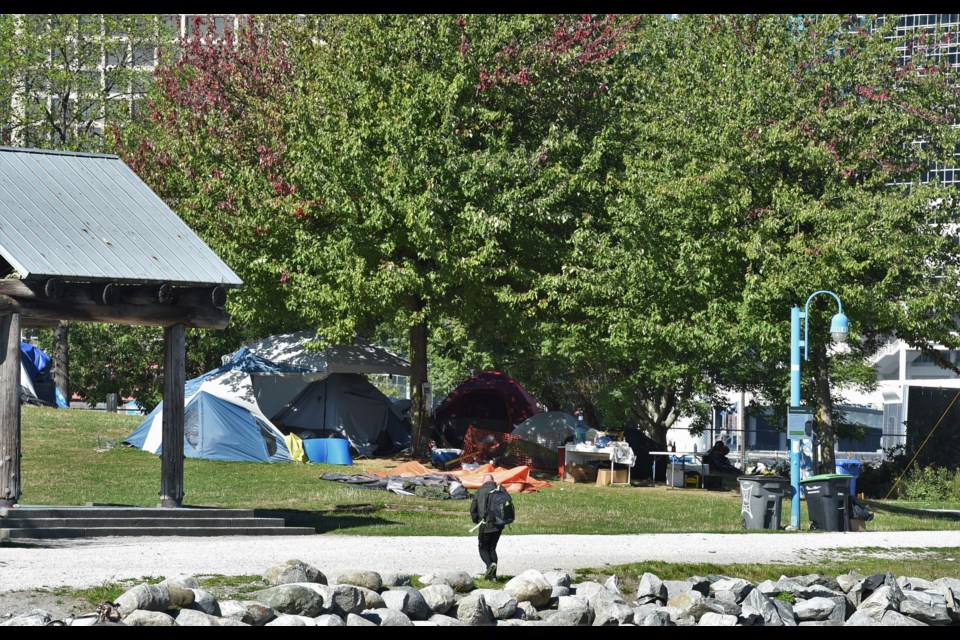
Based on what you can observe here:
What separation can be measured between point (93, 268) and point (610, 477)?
15.1 meters

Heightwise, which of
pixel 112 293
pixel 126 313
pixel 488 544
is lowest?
pixel 488 544

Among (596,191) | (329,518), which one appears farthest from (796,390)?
(596,191)

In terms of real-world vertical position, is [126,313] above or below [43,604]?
above

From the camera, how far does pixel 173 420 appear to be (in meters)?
18.6

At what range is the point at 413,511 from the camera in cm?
2233

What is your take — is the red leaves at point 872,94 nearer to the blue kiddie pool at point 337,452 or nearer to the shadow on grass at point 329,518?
the blue kiddie pool at point 337,452

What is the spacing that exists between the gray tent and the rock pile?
18.5 meters

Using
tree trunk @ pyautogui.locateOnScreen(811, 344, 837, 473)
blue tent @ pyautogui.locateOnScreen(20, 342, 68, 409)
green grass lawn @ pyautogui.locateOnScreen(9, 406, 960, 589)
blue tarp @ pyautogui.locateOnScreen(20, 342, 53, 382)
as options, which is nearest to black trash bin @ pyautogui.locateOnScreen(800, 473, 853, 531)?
green grass lawn @ pyautogui.locateOnScreen(9, 406, 960, 589)

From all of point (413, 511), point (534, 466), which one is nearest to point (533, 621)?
point (413, 511)

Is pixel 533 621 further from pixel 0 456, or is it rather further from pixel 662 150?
pixel 662 150

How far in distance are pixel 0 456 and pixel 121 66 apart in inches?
1244

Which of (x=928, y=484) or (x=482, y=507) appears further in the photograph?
(x=928, y=484)

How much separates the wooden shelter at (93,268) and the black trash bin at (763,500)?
9.44 m

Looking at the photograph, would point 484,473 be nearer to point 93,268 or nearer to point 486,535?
point 93,268
